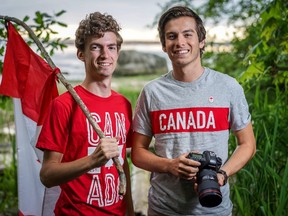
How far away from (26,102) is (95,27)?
570 mm

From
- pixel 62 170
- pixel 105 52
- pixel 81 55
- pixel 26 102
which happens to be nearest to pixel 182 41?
pixel 105 52

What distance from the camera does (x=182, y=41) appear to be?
201cm

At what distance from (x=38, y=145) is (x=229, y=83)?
755 millimetres

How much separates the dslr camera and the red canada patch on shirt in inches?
5.8

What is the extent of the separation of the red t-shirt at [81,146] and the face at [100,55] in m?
0.10

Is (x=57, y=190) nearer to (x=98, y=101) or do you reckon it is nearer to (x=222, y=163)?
(x=98, y=101)

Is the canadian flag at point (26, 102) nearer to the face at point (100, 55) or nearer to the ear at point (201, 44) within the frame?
the face at point (100, 55)

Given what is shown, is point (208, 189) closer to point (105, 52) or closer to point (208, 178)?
point (208, 178)

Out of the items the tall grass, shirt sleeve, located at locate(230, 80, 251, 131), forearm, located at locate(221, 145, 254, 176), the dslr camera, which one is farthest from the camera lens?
the tall grass

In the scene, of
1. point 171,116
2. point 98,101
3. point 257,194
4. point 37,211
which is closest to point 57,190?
point 37,211

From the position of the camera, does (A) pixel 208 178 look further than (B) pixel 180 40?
No

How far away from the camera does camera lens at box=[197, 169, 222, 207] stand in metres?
1.77

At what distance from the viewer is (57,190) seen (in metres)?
2.18

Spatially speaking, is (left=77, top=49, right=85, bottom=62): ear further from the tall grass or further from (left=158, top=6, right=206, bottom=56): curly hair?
the tall grass
